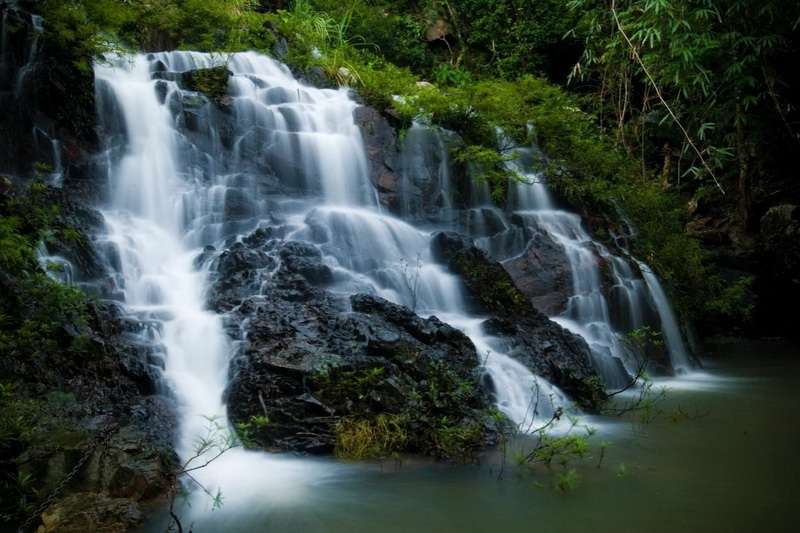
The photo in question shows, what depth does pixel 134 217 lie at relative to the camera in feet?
27.7

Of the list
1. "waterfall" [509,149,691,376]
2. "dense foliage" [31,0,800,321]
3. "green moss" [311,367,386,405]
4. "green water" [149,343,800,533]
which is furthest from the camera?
"waterfall" [509,149,691,376]

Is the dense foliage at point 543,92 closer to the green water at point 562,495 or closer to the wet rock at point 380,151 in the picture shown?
the wet rock at point 380,151

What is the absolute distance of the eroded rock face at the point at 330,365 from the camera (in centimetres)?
544

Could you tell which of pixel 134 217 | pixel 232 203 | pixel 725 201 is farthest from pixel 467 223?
pixel 725 201

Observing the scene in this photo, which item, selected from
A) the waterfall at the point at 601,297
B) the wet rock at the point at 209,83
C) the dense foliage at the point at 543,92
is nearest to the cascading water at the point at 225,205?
the wet rock at the point at 209,83

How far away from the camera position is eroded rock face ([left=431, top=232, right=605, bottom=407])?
7.21 m

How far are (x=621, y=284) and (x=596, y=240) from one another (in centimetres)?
→ 127

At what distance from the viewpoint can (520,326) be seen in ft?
26.9

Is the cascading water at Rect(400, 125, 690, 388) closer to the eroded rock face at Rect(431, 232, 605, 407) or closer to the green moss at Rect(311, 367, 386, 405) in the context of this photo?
the eroded rock face at Rect(431, 232, 605, 407)

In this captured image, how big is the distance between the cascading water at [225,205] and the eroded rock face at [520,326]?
212 mm

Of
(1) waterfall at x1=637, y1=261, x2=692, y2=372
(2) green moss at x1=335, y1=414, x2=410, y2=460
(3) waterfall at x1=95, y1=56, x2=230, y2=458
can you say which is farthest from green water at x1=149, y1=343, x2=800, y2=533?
(1) waterfall at x1=637, y1=261, x2=692, y2=372

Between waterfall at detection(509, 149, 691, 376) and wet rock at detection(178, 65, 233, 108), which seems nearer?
waterfall at detection(509, 149, 691, 376)

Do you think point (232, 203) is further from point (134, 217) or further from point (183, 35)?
point (183, 35)

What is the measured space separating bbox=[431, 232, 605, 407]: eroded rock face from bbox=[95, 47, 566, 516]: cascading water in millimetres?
212
